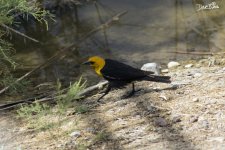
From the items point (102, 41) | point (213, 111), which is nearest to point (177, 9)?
point (102, 41)

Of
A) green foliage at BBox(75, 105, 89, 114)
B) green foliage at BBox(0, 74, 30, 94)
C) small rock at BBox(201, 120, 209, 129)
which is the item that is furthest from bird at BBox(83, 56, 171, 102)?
green foliage at BBox(0, 74, 30, 94)

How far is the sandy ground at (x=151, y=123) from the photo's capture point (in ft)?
15.5

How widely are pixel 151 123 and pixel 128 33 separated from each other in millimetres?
4173

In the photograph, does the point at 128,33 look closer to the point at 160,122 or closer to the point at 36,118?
the point at 36,118

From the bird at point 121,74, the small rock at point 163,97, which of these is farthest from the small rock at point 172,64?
the small rock at point 163,97

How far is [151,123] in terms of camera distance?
512 centimetres

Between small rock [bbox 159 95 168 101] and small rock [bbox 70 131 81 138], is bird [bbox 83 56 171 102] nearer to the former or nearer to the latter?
small rock [bbox 159 95 168 101]

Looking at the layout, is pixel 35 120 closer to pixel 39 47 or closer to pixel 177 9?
pixel 39 47

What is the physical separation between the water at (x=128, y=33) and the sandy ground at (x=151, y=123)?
2.02m

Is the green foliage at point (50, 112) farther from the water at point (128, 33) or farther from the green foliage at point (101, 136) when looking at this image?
the water at point (128, 33)

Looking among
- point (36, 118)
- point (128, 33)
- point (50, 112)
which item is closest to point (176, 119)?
point (50, 112)

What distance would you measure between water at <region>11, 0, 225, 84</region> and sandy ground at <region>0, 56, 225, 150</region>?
2016 mm

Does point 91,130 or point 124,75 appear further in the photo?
point 124,75

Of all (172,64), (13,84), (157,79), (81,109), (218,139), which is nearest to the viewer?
(218,139)
